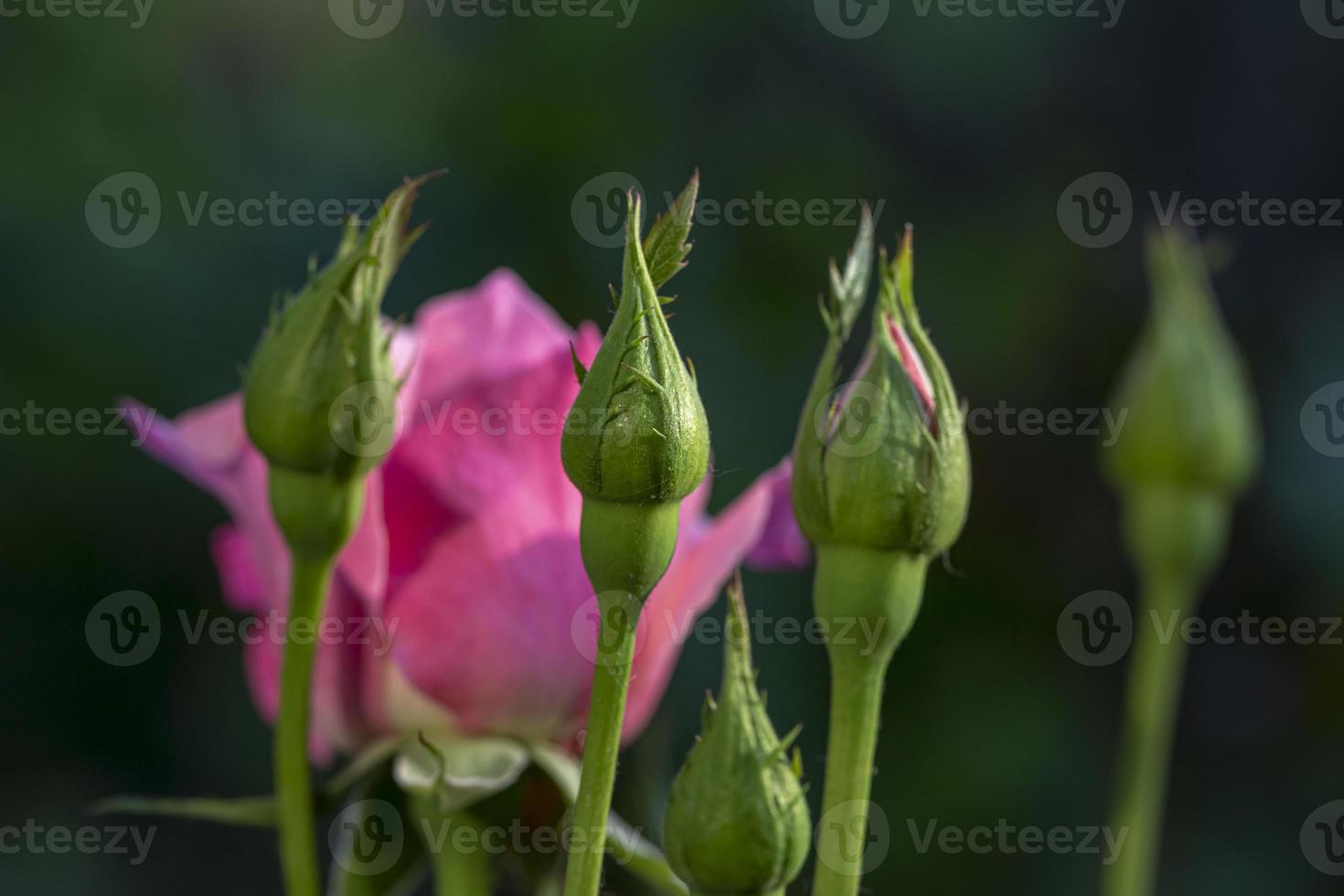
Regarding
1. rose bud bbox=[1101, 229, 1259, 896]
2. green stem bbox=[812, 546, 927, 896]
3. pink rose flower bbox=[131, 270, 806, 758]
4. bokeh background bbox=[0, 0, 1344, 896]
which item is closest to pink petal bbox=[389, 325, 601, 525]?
pink rose flower bbox=[131, 270, 806, 758]

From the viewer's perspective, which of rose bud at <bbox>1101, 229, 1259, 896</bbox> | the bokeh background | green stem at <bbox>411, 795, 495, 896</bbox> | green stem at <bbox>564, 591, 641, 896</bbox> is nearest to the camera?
green stem at <bbox>564, 591, 641, 896</bbox>

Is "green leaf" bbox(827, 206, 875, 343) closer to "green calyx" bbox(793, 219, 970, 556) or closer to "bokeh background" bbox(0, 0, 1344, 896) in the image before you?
"green calyx" bbox(793, 219, 970, 556)

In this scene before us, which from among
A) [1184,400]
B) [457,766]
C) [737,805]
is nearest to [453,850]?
[457,766]

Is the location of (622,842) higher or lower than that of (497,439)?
lower

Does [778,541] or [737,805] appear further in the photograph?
[778,541]

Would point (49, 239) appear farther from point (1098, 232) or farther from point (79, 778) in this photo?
point (1098, 232)

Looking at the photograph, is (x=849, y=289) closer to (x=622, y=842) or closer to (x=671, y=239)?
(x=671, y=239)

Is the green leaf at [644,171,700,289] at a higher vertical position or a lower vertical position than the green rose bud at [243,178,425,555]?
higher
